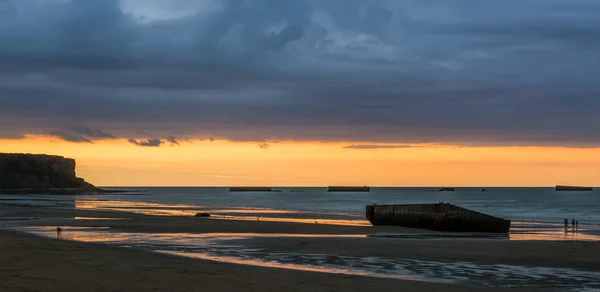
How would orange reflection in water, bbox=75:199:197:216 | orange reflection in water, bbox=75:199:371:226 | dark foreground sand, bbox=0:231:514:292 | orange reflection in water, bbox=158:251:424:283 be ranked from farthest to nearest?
orange reflection in water, bbox=75:199:197:216
orange reflection in water, bbox=75:199:371:226
orange reflection in water, bbox=158:251:424:283
dark foreground sand, bbox=0:231:514:292

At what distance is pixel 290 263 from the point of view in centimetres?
3120

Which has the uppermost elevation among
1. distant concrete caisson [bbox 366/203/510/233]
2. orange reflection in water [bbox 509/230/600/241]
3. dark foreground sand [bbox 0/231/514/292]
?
distant concrete caisson [bbox 366/203/510/233]

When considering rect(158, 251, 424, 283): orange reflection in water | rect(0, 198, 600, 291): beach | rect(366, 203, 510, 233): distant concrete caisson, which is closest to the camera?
rect(0, 198, 600, 291): beach

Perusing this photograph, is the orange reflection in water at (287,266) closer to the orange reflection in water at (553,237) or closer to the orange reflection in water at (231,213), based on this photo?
the orange reflection in water at (553,237)

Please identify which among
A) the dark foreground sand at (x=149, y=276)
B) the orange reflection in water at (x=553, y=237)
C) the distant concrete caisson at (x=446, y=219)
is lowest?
the dark foreground sand at (x=149, y=276)

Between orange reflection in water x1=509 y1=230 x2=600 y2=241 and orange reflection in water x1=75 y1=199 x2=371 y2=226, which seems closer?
orange reflection in water x1=509 y1=230 x2=600 y2=241

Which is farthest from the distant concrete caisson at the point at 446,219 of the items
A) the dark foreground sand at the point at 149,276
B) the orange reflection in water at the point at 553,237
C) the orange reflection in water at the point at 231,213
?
the dark foreground sand at the point at 149,276

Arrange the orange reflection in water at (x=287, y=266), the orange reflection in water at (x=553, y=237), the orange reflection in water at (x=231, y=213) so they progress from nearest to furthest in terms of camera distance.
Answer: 1. the orange reflection in water at (x=287, y=266)
2. the orange reflection in water at (x=553, y=237)
3. the orange reflection in water at (x=231, y=213)

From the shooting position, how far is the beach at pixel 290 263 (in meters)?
22.5

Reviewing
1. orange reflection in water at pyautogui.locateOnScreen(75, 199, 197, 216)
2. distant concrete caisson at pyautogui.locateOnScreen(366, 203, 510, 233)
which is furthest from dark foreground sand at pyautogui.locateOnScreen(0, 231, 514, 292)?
orange reflection in water at pyautogui.locateOnScreen(75, 199, 197, 216)

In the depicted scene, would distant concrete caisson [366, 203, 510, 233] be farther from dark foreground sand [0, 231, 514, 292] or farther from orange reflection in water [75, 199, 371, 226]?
dark foreground sand [0, 231, 514, 292]

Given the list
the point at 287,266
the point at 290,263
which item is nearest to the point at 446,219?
the point at 290,263

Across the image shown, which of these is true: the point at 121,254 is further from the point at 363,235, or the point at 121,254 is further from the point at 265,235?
the point at 363,235

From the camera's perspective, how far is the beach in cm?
2247
